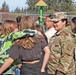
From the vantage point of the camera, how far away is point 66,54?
5.07 meters

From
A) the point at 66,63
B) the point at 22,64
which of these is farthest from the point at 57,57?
the point at 22,64

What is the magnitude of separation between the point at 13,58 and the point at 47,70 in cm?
73

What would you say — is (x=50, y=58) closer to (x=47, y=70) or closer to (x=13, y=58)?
(x=47, y=70)

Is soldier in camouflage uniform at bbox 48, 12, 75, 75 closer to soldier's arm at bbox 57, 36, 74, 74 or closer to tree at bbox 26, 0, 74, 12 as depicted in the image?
soldier's arm at bbox 57, 36, 74, 74

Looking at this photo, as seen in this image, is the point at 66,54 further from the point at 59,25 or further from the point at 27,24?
the point at 27,24

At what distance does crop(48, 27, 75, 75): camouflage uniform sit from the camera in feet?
16.6

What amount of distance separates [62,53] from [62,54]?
16 millimetres

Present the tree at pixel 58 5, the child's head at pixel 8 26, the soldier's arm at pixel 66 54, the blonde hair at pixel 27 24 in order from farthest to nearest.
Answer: the tree at pixel 58 5
the child's head at pixel 8 26
the blonde hair at pixel 27 24
the soldier's arm at pixel 66 54

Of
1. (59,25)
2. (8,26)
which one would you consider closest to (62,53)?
(59,25)

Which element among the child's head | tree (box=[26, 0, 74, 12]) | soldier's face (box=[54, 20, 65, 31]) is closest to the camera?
A: soldier's face (box=[54, 20, 65, 31])

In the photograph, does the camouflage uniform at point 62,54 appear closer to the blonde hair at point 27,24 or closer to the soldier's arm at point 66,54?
the soldier's arm at point 66,54

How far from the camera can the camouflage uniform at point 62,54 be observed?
507 cm

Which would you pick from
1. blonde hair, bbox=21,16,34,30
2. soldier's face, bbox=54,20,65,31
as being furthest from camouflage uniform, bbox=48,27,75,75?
blonde hair, bbox=21,16,34,30

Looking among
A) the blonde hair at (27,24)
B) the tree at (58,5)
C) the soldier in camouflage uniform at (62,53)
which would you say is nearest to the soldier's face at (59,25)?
the soldier in camouflage uniform at (62,53)
